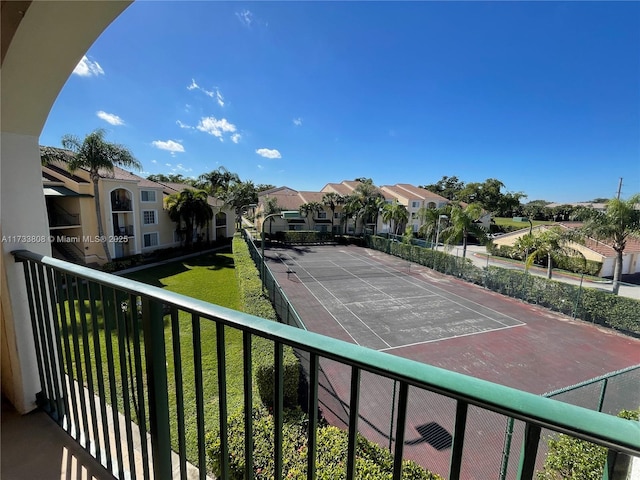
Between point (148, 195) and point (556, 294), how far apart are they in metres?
26.8

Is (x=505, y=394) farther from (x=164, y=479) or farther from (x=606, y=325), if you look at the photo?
(x=606, y=325)

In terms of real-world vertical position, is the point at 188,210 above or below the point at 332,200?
below

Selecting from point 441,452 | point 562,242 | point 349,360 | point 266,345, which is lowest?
point 441,452

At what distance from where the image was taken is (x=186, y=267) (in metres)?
19.7

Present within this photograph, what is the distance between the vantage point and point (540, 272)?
2264 centimetres

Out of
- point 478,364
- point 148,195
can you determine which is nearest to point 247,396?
point 478,364

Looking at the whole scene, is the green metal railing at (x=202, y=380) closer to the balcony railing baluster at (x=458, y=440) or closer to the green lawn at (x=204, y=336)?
the balcony railing baluster at (x=458, y=440)

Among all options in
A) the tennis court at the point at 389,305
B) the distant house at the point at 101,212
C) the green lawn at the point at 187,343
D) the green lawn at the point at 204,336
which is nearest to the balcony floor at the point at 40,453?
the green lawn at the point at 187,343

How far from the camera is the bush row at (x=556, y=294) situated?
474 inches

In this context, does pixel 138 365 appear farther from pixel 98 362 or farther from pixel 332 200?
pixel 332 200

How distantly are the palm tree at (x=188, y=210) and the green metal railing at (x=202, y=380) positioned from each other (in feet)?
76.2

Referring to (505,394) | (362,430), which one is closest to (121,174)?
(362,430)

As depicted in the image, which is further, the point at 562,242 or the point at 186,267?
the point at 186,267

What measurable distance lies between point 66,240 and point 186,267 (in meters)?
7.32
